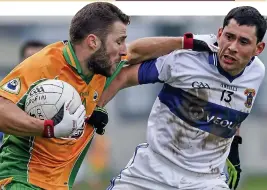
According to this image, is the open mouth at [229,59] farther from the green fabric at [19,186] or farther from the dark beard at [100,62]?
the green fabric at [19,186]

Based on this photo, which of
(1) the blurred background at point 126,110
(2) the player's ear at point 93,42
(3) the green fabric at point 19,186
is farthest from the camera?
(1) the blurred background at point 126,110

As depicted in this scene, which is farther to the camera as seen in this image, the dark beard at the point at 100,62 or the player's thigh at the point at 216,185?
the player's thigh at the point at 216,185

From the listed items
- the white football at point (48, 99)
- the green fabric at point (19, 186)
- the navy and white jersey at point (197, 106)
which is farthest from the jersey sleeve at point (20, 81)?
the navy and white jersey at point (197, 106)

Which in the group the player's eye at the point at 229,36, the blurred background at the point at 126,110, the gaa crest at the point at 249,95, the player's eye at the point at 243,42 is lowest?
the blurred background at the point at 126,110

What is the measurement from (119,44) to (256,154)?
234 inches

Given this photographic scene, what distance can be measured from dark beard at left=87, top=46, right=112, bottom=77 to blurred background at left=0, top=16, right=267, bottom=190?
508 centimetres

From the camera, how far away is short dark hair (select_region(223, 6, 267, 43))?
6.79 m

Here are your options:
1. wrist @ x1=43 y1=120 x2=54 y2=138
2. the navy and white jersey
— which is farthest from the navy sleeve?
wrist @ x1=43 y1=120 x2=54 y2=138

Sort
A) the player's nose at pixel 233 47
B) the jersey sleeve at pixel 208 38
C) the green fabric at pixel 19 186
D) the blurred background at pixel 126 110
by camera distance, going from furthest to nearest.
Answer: the blurred background at pixel 126 110
the jersey sleeve at pixel 208 38
the player's nose at pixel 233 47
the green fabric at pixel 19 186

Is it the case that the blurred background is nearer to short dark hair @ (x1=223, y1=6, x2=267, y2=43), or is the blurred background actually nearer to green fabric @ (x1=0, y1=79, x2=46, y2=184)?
short dark hair @ (x1=223, y1=6, x2=267, y2=43)

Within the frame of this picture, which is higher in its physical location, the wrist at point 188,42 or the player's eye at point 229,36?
the player's eye at point 229,36

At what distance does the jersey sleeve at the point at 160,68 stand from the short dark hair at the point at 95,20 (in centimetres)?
52

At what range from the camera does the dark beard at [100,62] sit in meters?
6.45

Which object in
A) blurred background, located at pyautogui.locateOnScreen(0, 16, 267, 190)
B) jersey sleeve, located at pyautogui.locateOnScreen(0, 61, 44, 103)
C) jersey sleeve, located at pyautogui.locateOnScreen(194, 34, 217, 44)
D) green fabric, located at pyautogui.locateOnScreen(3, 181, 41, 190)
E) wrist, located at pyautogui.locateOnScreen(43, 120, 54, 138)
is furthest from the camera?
blurred background, located at pyautogui.locateOnScreen(0, 16, 267, 190)
